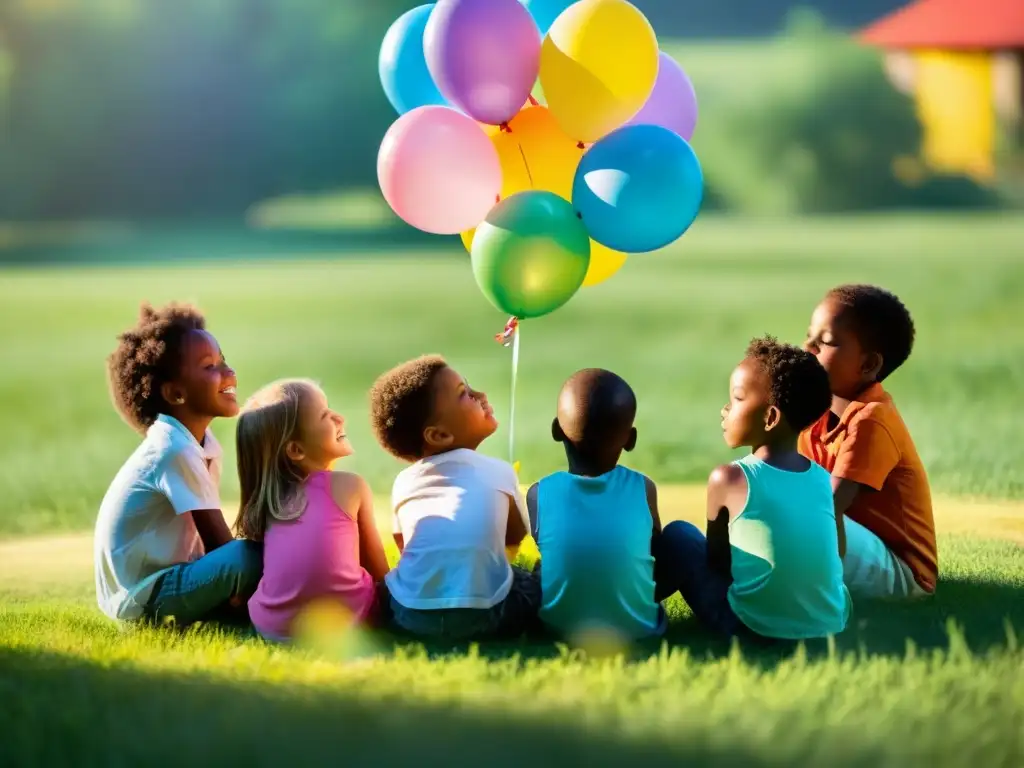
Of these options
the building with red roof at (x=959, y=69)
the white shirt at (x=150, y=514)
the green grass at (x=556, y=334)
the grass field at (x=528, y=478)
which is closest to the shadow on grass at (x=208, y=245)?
the green grass at (x=556, y=334)

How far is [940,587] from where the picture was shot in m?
3.76

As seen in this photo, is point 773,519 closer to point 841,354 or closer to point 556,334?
point 841,354

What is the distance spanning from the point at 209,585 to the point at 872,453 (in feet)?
5.86

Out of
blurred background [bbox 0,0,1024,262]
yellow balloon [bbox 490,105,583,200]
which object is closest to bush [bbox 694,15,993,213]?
blurred background [bbox 0,0,1024,262]

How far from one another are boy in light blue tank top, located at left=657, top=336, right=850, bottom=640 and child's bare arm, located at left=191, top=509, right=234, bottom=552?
1.26m

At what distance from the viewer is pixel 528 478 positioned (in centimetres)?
673

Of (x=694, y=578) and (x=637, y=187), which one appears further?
(x=637, y=187)

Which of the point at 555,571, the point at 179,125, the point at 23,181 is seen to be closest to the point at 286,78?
the point at 179,125

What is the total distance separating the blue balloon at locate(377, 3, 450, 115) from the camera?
3979mm

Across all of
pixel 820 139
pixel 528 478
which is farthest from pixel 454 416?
pixel 820 139

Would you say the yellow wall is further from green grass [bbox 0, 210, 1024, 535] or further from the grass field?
the grass field

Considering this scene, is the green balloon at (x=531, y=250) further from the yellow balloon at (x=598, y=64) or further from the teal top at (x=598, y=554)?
the teal top at (x=598, y=554)

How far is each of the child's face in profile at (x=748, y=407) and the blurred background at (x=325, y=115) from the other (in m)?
13.6

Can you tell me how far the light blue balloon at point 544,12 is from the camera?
3.98 meters
